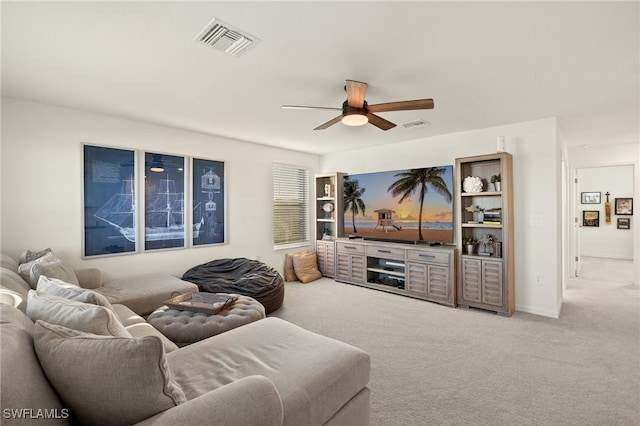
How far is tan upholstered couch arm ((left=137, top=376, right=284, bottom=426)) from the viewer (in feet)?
3.12

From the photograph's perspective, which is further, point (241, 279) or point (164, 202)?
point (164, 202)

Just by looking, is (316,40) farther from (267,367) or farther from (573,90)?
(573,90)

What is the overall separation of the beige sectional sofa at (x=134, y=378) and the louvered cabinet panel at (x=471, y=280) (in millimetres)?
2929

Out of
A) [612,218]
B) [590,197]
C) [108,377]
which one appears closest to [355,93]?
[108,377]

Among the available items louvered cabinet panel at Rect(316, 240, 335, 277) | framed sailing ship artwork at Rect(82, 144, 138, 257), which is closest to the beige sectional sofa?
framed sailing ship artwork at Rect(82, 144, 138, 257)

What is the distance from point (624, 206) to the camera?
25.7 feet

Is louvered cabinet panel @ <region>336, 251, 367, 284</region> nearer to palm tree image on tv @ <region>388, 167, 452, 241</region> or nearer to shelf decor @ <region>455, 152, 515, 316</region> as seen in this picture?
palm tree image on tv @ <region>388, 167, 452, 241</region>

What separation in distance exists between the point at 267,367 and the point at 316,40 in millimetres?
2049

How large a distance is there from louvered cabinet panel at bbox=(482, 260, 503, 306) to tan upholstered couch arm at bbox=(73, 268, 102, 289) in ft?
15.1

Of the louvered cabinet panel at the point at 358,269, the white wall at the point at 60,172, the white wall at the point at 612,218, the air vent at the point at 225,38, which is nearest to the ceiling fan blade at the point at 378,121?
the air vent at the point at 225,38

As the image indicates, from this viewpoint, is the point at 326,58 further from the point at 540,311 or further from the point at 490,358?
the point at 540,311

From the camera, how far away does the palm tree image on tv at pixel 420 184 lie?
14.7 feet

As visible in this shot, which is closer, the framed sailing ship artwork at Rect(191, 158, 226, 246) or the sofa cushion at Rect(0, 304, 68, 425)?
the sofa cushion at Rect(0, 304, 68, 425)

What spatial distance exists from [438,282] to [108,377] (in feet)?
13.4
